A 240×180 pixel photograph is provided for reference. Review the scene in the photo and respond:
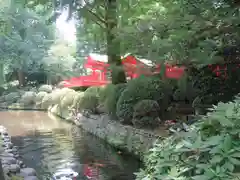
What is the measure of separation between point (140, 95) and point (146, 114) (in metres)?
0.57

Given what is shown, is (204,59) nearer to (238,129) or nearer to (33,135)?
(238,129)

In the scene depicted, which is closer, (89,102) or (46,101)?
(89,102)

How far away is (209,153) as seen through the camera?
200 cm

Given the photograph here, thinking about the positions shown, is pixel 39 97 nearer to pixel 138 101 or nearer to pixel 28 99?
pixel 28 99

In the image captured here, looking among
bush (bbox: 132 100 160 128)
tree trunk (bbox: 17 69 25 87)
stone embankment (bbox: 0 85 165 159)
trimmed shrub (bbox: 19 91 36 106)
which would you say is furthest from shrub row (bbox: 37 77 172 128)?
tree trunk (bbox: 17 69 25 87)

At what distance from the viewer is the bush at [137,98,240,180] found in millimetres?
1900

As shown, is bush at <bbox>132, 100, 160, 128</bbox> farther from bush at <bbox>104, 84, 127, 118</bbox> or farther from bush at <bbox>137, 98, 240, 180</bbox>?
bush at <bbox>137, 98, 240, 180</bbox>

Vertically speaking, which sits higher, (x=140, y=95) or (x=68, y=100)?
(x=140, y=95)

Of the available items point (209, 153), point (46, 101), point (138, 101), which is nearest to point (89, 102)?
point (138, 101)

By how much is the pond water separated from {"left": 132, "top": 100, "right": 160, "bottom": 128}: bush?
0.93m

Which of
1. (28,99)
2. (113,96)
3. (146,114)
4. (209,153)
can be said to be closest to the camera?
(209,153)

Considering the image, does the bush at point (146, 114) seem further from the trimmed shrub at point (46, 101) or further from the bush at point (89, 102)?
the trimmed shrub at point (46, 101)

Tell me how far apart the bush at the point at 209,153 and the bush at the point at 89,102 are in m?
9.65

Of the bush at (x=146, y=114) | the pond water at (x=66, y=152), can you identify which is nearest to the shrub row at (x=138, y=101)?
the bush at (x=146, y=114)
